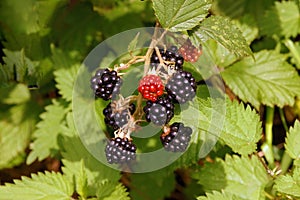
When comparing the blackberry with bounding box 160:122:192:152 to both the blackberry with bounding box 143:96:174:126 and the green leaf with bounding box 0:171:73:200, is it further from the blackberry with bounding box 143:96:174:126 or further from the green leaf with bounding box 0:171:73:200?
the green leaf with bounding box 0:171:73:200

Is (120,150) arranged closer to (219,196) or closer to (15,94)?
(219,196)

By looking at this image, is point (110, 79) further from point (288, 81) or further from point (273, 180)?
point (288, 81)

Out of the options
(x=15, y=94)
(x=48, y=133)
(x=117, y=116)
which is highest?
(x=117, y=116)

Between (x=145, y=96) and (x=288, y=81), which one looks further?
(x=288, y=81)

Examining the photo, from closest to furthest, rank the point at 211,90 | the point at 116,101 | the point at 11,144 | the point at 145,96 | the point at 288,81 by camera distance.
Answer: the point at 145,96 < the point at 116,101 < the point at 211,90 < the point at 288,81 < the point at 11,144

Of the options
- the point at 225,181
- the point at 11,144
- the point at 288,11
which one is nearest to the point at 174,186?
the point at 225,181

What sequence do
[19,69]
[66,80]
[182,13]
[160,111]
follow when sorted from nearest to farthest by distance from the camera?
[160,111] < [182,13] < [19,69] < [66,80]

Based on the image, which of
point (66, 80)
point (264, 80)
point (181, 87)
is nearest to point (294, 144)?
point (264, 80)

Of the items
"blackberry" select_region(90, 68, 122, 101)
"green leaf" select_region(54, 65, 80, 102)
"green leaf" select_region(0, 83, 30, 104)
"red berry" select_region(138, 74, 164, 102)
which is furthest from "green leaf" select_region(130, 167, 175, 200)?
"red berry" select_region(138, 74, 164, 102)
